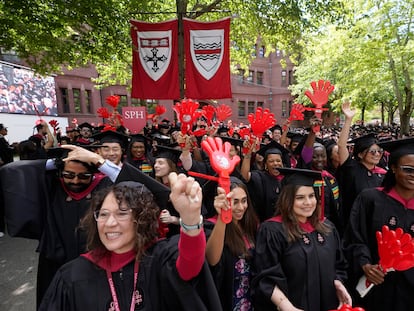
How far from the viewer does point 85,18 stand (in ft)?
17.9

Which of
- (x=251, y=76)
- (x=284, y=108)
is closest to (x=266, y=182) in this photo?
(x=251, y=76)

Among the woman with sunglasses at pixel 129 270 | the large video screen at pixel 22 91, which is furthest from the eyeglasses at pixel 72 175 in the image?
the large video screen at pixel 22 91

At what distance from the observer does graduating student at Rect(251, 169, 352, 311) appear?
1.96 meters

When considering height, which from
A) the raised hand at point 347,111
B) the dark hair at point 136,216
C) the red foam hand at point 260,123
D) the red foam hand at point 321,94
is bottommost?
the dark hair at point 136,216

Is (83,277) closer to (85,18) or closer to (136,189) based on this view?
(136,189)

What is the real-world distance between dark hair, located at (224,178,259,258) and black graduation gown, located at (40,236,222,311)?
780mm

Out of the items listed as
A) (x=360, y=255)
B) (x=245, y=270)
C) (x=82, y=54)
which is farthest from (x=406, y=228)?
(x=82, y=54)

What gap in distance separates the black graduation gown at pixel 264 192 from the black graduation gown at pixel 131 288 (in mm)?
2221

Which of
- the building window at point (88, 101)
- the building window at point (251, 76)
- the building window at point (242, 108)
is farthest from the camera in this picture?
the building window at point (251, 76)

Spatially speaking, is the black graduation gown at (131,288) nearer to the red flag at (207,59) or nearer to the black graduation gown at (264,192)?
the black graduation gown at (264,192)

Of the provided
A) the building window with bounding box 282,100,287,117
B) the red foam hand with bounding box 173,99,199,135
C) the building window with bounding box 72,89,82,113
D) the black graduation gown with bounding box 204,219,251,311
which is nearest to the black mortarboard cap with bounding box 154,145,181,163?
the red foam hand with bounding box 173,99,199,135

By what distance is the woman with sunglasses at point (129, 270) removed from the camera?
1330mm

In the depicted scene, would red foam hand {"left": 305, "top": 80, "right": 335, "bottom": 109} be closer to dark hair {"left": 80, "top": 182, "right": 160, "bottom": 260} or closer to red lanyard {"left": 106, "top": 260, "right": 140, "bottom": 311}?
dark hair {"left": 80, "top": 182, "right": 160, "bottom": 260}

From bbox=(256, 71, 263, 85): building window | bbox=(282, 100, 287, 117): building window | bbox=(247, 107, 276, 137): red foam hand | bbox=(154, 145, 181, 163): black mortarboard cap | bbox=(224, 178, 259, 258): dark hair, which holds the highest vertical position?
bbox=(256, 71, 263, 85): building window
